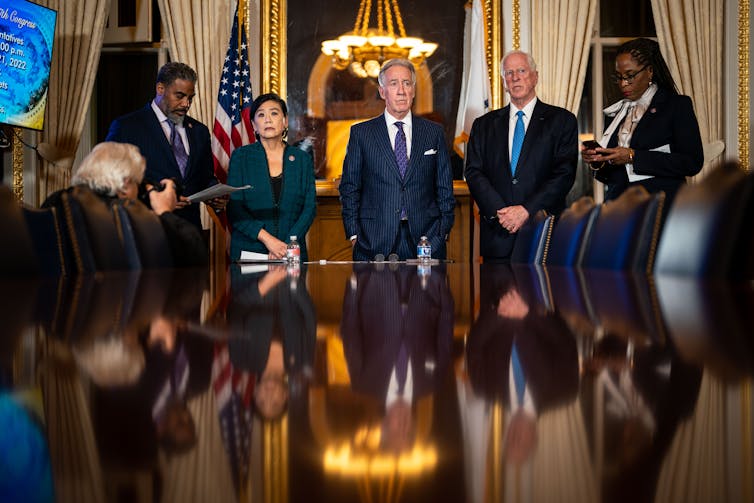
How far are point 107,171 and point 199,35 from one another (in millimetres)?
3824

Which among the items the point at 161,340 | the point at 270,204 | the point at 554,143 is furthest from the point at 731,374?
the point at 554,143

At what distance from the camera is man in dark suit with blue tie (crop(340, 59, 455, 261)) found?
4211 millimetres

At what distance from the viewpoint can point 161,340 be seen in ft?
1.49

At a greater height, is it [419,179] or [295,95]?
[295,95]

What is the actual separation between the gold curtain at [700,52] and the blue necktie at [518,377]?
671 centimetres

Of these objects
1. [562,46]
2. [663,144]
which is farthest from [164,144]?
[562,46]

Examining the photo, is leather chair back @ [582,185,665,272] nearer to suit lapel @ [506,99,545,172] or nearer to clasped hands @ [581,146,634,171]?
clasped hands @ [581,146,634,171]

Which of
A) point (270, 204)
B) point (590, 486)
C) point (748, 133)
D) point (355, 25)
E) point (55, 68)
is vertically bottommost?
point (590, 486)

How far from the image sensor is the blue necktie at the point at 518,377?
281mm

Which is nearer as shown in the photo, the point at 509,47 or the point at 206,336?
the point at 206,336

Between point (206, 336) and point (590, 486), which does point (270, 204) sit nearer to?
point (206, 336)

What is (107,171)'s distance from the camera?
3.05m

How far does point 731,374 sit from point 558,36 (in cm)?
669

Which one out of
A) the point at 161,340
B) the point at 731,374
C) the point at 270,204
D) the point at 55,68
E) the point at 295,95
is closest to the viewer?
the point at 731,374
